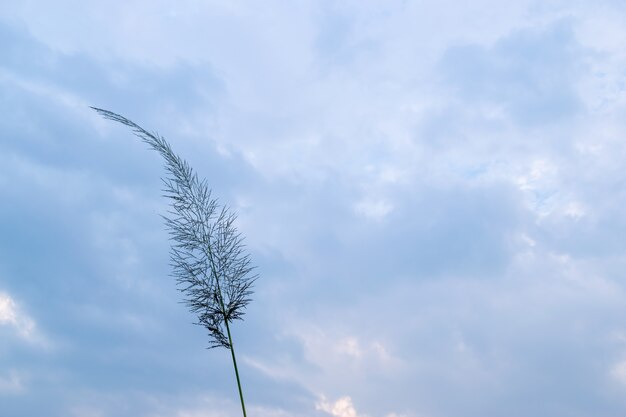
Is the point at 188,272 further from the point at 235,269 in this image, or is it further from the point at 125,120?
the point at 125,120

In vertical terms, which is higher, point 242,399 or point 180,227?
point 180,227

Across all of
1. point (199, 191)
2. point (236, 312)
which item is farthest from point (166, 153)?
point (236, 312)

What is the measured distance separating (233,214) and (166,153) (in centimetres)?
159

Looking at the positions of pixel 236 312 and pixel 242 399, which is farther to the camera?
pixel 236 312

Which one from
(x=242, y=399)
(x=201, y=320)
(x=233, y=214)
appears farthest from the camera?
(x=233, y=214)

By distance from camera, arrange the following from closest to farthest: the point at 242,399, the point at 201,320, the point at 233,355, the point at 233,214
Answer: the point at 242,399 → the point at 233,355 → the point at 201,320 → the point at 233,214

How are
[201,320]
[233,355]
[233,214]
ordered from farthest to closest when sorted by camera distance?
[233,214]
[201,320]
[233,355]

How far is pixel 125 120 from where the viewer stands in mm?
9969

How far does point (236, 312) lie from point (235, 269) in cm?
73

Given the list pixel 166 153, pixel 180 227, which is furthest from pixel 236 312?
pixel 166 153

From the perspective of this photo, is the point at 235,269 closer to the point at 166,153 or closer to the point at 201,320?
the point at 201,320

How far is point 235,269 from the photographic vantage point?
10.8m

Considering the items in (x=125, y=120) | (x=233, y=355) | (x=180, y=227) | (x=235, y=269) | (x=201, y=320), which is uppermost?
(x=125, y=120)

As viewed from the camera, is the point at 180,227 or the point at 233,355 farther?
the point at 180,227
